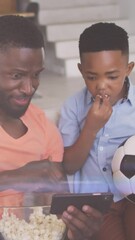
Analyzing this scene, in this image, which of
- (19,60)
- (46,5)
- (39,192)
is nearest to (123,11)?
(46,5)

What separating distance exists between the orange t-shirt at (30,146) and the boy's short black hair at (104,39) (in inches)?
7.0

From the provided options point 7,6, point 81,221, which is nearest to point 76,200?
point 81,221

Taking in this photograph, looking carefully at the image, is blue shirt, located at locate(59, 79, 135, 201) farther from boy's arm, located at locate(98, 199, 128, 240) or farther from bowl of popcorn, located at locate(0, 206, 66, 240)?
bowl of popcorn, located at locate(0, 206, 66, 240)

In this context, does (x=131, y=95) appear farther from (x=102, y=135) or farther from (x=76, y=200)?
(x=76, y=200)

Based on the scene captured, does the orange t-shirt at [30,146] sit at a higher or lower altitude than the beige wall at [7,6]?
lower

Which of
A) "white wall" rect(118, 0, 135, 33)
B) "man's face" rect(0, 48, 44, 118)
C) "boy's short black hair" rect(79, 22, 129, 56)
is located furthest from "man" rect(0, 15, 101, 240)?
"white wall" rect(118, 0, 135, 33)

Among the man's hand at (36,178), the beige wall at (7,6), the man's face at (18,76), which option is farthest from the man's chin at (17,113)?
the beige wall at (7,6)

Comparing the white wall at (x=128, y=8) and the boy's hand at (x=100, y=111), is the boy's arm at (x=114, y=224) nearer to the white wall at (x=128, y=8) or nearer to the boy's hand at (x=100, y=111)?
the boy's hand at (x=100, y=111)

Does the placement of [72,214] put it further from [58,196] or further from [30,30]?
[30,30]

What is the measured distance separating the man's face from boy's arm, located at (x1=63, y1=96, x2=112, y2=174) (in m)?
0.14

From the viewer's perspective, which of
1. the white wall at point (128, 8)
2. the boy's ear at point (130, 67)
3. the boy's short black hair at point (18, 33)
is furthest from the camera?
the white wall at point (128, 8)

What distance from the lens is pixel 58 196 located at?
0.97m

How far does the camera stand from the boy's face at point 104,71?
1.04 metres

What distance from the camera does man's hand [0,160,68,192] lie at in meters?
1.01
